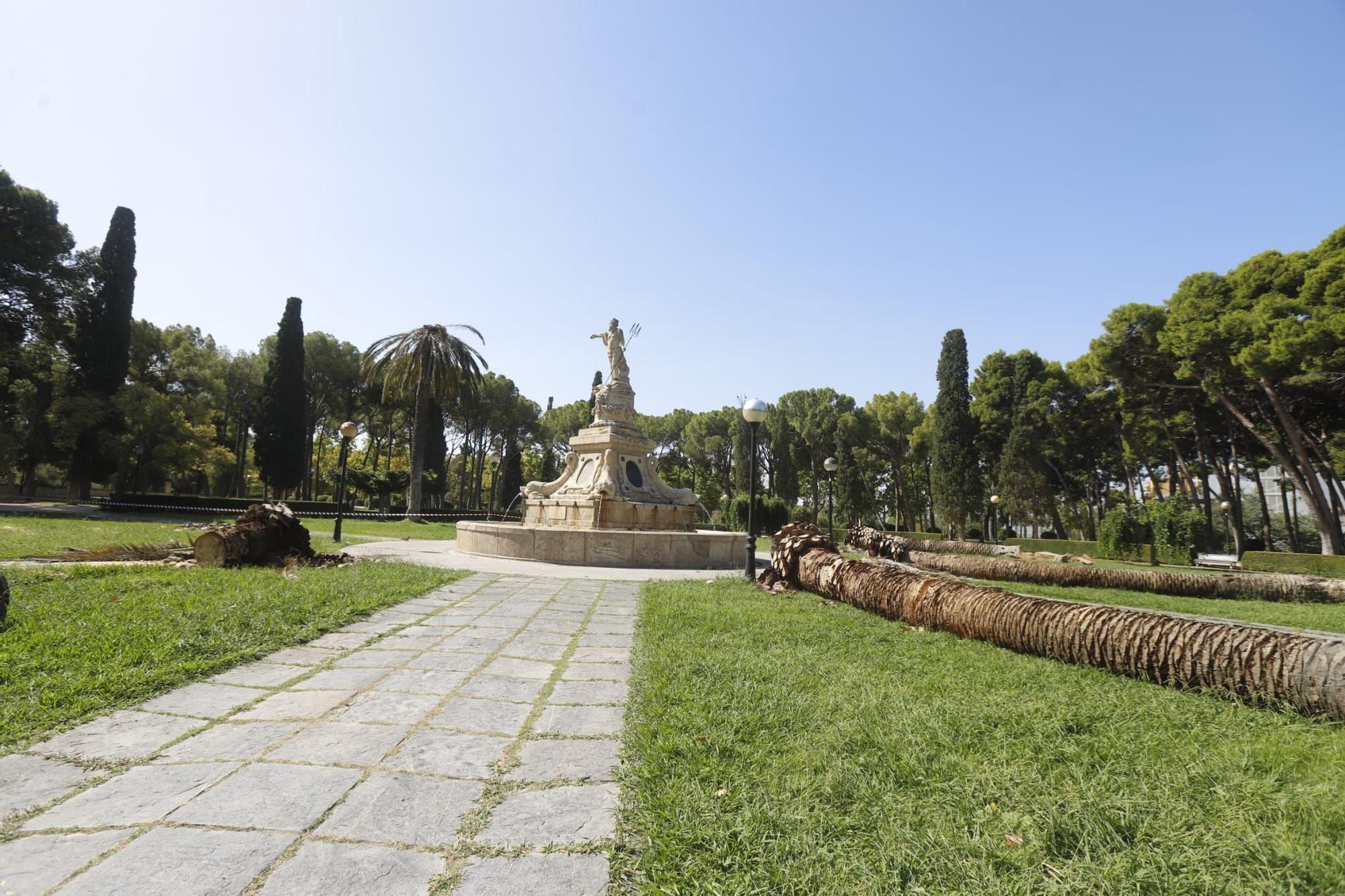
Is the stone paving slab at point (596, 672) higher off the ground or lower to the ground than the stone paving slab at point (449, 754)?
lower

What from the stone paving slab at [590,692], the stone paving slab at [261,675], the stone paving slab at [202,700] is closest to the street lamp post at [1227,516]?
the stone paving slab at [590,692]

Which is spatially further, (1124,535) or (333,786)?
(1124,535)

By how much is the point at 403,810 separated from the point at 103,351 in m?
33.2

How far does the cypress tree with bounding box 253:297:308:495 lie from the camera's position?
104ft

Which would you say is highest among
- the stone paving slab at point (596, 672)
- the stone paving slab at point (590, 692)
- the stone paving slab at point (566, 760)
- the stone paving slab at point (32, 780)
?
the stone paving slab at point (32, 780)

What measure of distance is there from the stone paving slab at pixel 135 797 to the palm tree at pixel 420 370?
79.6ft

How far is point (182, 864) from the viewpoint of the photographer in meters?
1.71

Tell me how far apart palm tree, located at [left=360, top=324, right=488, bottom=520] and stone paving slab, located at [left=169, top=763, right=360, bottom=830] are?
2442 centimetres

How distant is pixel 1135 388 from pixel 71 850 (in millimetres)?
31372

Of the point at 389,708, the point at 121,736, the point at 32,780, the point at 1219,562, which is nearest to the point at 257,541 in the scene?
the point at 121,736

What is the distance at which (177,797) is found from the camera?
2.10m

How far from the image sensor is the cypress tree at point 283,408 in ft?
104

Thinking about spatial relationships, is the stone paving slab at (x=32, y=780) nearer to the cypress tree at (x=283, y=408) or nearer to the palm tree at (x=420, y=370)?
the palm tree at (x=420, y=370)

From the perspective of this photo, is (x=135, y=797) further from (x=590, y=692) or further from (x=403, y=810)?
(x=590, y=692)
